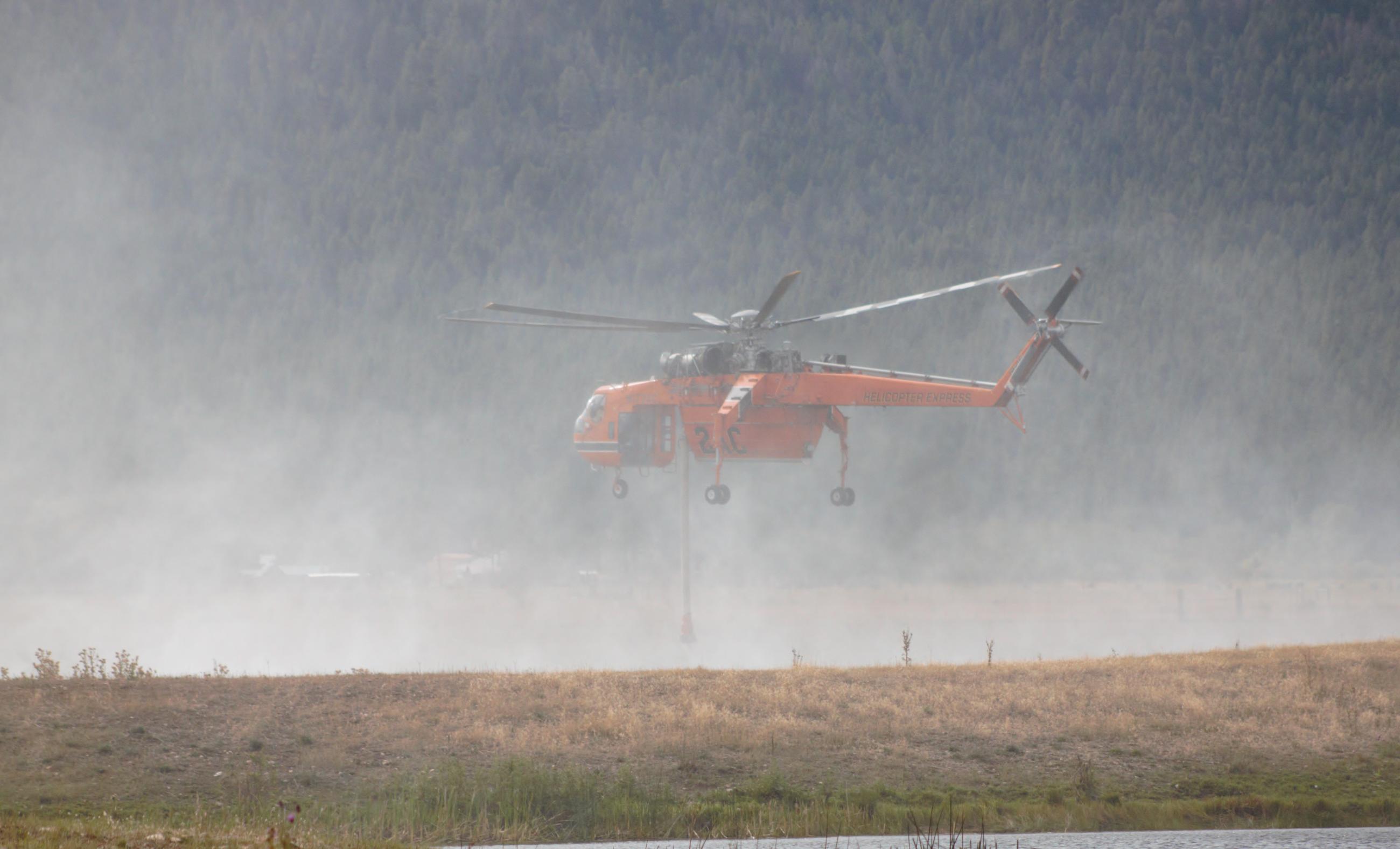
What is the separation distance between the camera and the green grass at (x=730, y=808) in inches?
539

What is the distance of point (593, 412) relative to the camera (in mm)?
42469

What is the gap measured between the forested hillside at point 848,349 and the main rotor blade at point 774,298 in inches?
3637

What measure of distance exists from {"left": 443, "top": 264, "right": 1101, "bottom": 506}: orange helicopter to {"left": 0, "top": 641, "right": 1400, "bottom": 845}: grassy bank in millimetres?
12844

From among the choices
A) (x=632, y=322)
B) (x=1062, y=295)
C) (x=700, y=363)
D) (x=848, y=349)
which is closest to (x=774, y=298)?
(x=632, y=322)

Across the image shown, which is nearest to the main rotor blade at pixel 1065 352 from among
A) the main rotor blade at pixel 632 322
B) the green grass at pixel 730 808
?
the main rotor blade at pixel 632 322

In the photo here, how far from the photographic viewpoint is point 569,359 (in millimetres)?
148875

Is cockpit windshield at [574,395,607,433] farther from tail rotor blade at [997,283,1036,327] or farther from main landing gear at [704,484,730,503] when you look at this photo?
tail rotor blade at [997,283,1036,327]

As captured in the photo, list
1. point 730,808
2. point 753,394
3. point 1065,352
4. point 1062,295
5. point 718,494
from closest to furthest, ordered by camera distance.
→ point 730,808 → point 1062,295 → point 1065,352 → point 753,394 → point 718,494

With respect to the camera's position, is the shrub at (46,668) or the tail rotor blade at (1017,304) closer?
the shrub at (46,668)

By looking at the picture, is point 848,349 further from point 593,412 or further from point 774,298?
point 774,298

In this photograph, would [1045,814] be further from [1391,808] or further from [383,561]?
[383,561]

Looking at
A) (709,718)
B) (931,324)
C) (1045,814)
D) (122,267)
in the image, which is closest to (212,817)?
(709,718)

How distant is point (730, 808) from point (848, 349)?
128m

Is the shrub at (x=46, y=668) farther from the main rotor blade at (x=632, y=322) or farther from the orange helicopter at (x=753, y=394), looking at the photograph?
the main rotor blade at (x=632, y=322)
